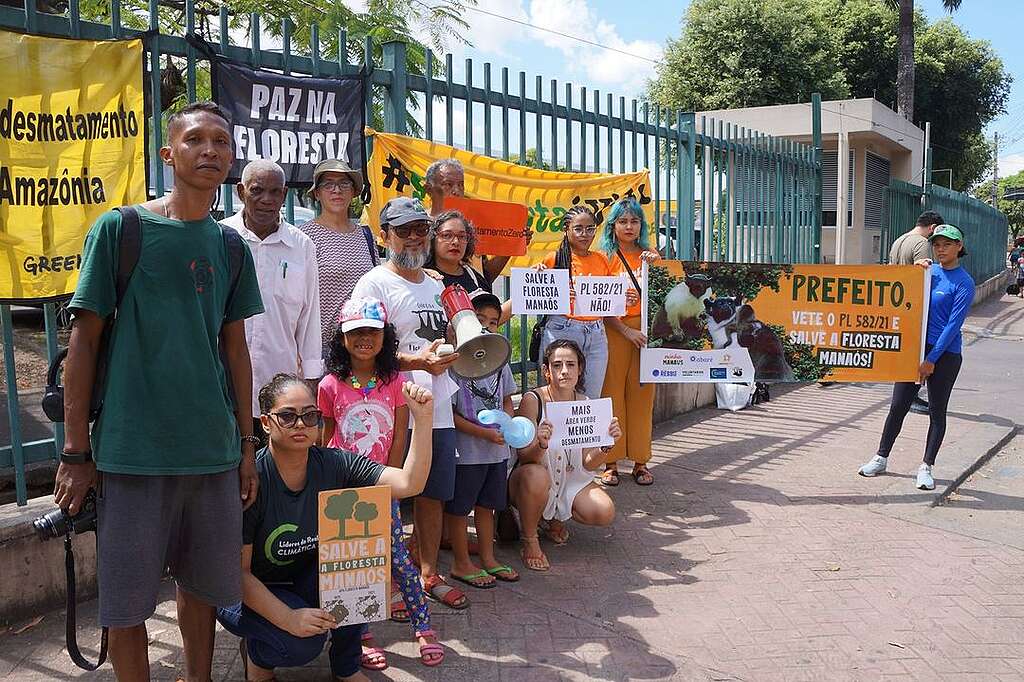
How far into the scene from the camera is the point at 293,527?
3.29m

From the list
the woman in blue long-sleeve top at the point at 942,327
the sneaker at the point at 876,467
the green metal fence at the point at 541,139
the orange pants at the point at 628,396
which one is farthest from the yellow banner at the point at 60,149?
the sneaker at the point at 876,467

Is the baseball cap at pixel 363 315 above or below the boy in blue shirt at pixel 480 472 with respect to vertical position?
above

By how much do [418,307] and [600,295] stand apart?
198 cm

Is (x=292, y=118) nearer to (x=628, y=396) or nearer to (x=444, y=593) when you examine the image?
(x=444, y=593)

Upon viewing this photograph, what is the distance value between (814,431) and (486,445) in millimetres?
4813

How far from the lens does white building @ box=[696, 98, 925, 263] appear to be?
66.4 ft

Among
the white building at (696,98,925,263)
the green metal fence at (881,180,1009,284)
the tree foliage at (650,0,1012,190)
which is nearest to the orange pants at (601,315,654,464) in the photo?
the green metal fence at (881,180,1009,284)

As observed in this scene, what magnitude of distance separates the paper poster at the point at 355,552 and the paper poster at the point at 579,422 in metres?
1.71

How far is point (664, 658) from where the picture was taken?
147 inches

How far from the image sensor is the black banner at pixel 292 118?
14.9 feet

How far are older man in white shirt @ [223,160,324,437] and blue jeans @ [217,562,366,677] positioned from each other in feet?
3.02

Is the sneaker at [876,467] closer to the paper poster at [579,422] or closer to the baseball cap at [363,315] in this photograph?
the paper poster at [579,422]

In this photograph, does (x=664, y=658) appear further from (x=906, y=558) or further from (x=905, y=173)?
(x=905, y=173)

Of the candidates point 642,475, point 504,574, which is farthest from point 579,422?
point 642,475
